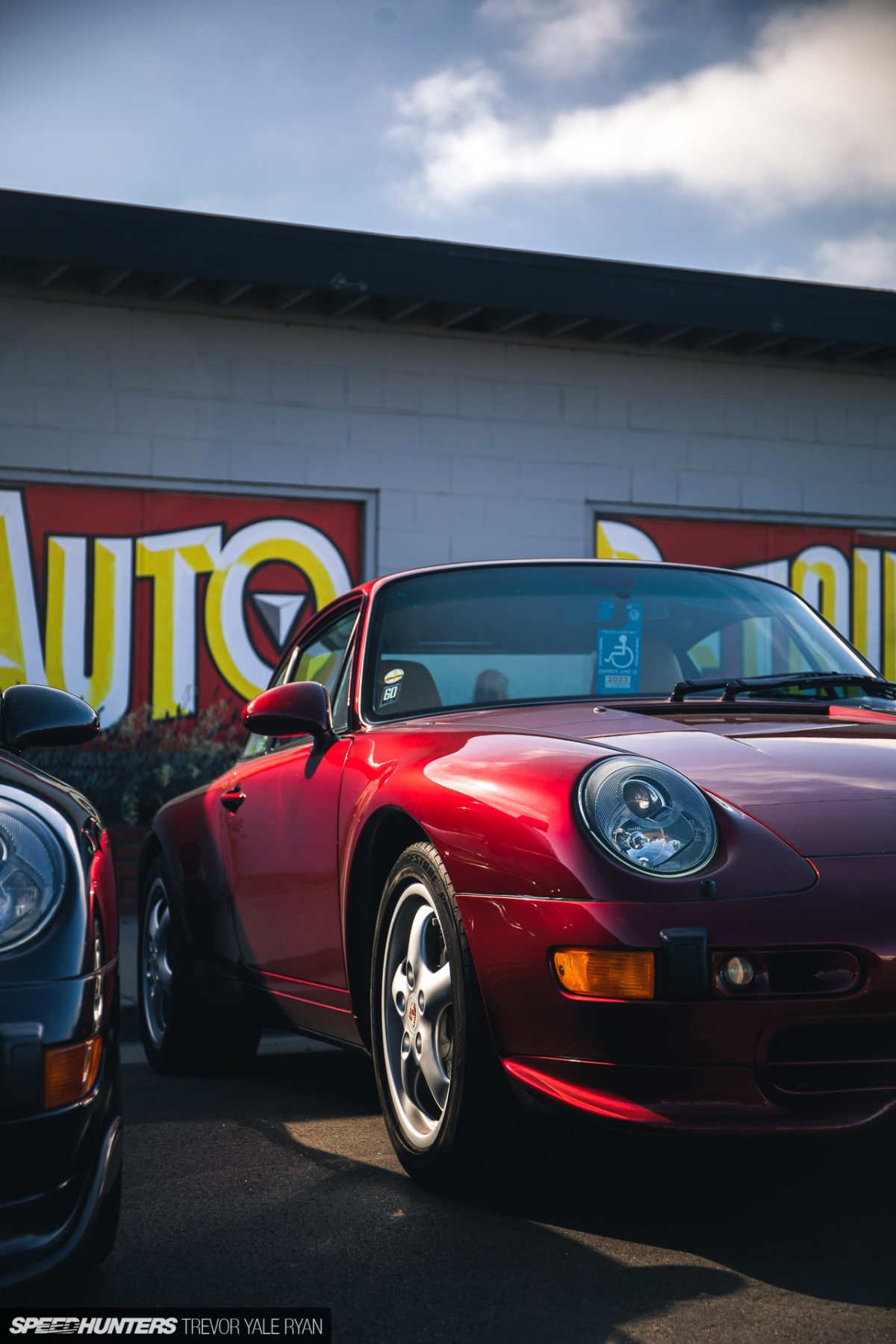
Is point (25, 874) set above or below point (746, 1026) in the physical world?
above

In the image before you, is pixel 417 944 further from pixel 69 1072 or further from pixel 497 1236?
pixel 69 1072

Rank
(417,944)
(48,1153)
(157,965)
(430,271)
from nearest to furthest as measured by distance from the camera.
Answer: (48,1153) → (417,944) → (157,965) → (430,271)

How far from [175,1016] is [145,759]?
5095 millimetres

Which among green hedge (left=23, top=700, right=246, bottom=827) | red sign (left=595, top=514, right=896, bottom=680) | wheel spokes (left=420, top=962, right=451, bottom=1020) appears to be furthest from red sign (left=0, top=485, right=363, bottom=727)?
wheel spokes (left=420, top=962, right=451, bottom=1020)

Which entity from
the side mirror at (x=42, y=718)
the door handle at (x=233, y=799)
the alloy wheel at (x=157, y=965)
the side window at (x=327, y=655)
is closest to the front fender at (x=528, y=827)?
the side mirror at (x=42, y=718)

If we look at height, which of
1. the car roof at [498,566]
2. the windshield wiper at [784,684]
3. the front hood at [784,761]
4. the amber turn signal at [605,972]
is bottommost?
the amber turn signal at [605,972]

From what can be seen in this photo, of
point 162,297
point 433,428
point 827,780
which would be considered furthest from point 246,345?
point 827,780

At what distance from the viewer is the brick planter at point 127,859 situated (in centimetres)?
849

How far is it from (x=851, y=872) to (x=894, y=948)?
0.15 m

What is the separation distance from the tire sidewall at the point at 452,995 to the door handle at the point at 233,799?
1183 mm

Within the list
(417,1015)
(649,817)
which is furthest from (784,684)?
(417,1015)

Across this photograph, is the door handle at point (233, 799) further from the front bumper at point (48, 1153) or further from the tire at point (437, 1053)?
the front bumper at point (48, 1153)

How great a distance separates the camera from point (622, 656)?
12.7 ft

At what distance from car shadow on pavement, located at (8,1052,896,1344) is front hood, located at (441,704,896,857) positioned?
0.58 metres
